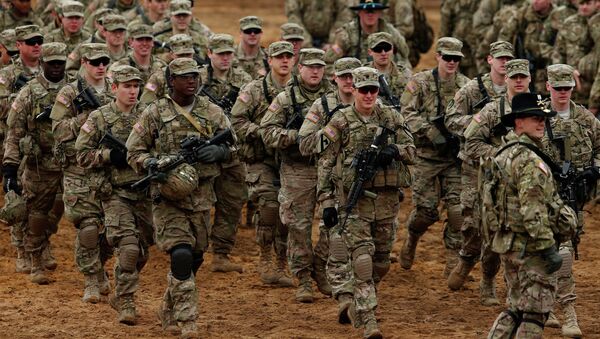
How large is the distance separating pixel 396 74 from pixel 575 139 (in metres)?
3.59

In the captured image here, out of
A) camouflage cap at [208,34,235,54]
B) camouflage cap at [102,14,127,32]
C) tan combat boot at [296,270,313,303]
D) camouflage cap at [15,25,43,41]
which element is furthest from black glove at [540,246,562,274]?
camouflage cap at [102,14,127,32]

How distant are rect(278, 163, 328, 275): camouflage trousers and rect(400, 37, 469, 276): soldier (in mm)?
1308

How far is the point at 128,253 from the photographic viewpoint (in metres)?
14.4

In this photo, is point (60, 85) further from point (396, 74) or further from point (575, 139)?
point (575, 139)

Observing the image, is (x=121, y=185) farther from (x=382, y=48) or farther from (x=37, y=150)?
(x=382, y=48)

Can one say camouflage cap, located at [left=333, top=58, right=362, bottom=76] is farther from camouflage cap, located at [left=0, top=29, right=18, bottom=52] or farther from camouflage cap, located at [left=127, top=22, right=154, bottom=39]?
camouflage cap, located at [left=0, top=29, right=18, bottom=52]

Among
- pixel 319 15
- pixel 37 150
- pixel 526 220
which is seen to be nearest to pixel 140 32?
pixel 37 150

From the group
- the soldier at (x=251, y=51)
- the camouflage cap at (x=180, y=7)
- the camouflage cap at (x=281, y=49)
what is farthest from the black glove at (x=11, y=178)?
the camouflage cap at (x=180, y=7)

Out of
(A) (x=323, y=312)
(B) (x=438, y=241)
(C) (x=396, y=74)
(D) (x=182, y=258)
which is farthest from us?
(B) (x=438, y=241)

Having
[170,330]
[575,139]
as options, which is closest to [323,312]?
[170,330]

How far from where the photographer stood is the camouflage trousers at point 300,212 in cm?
1563

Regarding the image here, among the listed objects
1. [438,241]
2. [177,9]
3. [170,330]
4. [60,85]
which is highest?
[177,9]

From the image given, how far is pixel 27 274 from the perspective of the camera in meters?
17.0

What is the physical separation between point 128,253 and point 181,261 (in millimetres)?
868
